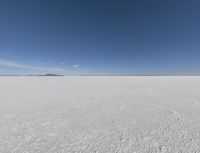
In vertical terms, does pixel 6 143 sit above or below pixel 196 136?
below

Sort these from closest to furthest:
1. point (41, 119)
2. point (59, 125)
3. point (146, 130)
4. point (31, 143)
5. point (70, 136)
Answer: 1. point (31, 143)
2. point (70, 136)
3. point (146, 130)
4. point (59, 125)
5. point (41, 119)

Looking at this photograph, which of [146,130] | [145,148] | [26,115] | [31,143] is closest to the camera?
[145,148]

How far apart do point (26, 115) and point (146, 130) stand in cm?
365

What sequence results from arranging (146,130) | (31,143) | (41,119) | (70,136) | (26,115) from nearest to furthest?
1. (31,143)
2. (70,136)
3. (146,130)
4. (41,119)
5. (26,115)

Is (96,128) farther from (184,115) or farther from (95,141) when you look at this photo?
(184,115)

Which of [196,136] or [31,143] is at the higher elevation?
[196,136]

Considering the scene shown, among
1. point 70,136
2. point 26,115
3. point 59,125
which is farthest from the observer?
point 26,115

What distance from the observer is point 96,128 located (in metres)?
3.06

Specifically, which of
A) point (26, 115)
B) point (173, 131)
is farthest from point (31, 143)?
point (173, 131)

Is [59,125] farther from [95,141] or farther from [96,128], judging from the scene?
[95,141]

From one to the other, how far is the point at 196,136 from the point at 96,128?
2148 mm

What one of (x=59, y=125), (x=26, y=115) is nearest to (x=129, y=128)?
(x=59, y=125)

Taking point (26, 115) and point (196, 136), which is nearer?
point (196, 136)

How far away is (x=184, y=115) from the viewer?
12.3 ft
